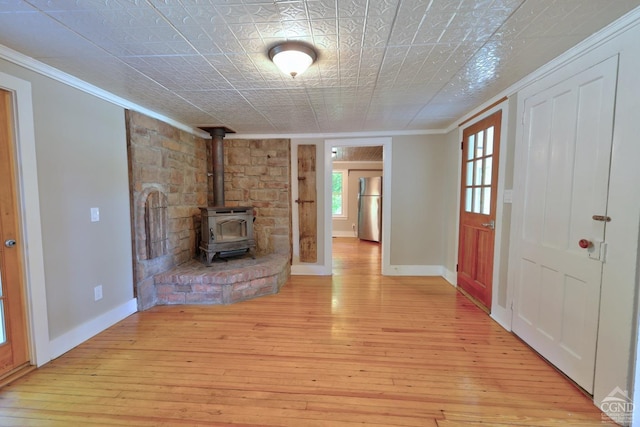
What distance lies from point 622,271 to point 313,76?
2.32 metres

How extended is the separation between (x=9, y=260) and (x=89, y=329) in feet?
2.88

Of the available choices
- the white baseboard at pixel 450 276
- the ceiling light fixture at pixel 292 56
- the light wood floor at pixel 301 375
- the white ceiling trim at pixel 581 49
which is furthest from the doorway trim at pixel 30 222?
the white baseboard at pixel 450 276

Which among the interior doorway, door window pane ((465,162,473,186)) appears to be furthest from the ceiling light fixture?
the interior doorway

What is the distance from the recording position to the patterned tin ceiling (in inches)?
54.6

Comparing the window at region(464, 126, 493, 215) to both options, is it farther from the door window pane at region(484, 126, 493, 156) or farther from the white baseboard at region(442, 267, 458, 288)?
the white baseboard at region(442, 267, 458, 288)

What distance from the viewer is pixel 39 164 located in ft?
6.51

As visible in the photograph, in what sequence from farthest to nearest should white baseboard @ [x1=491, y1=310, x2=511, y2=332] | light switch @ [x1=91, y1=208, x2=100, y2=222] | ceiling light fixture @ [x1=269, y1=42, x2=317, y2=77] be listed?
white baseboard @ [x1=491, y1=310, x2=511, y2=332]
light switch @ [x1=91, y1=208, x2=100, y2=222]
ceiling light fixture @ [x1=269, y1=42, x2=317, y2=77]

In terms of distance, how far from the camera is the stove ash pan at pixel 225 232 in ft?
11.4

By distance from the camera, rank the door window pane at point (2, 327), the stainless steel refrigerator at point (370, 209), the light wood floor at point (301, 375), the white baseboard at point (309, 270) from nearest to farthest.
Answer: the light wood floor at point (301, 375), the door window pane at point (2, 327), the white baseboard at point (309, 270), the stainless steel refrigerator at point (370, 209)

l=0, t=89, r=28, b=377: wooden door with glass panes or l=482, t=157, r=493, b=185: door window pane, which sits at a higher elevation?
l=482, t=157, r=493, b=185: door window pane

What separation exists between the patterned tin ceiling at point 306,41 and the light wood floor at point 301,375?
2.20 m

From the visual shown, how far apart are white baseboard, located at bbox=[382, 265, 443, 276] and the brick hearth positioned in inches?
72.9

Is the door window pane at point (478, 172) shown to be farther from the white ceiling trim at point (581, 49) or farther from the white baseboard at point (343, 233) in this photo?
the white baseboard at point (343, 233)

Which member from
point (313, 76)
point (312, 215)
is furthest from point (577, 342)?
point (312, 215)
